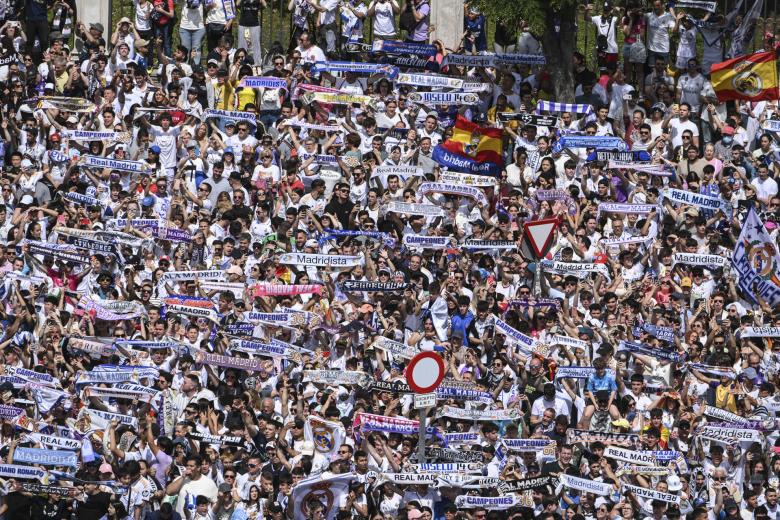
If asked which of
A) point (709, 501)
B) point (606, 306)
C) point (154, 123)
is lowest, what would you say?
point (709, 501)

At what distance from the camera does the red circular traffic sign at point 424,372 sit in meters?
25.5

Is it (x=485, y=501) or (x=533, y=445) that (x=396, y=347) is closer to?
(x=533, y=445)

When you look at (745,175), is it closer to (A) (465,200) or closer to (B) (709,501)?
(A) (465,200)

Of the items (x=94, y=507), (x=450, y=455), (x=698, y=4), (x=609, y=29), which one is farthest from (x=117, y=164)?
(x=698, y=4)

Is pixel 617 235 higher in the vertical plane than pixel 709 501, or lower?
higher

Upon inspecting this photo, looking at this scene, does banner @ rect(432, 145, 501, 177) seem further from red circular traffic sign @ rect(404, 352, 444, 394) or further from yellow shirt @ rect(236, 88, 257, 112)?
red circular traffic sign @ rect(404, 352, 444, 394)

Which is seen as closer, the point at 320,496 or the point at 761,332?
the point at 320,496

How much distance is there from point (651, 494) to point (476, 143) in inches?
315

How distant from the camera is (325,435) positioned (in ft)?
86.7

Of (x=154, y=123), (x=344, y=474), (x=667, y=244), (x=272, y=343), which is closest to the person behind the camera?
(x=344, y=474)

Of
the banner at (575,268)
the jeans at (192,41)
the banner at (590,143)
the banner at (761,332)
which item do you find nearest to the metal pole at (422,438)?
the banner at (575,268)

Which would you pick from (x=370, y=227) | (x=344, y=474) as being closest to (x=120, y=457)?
(x=344, y=474)

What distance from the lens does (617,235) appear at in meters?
30.1

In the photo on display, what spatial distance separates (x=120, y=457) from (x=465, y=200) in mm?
7047
